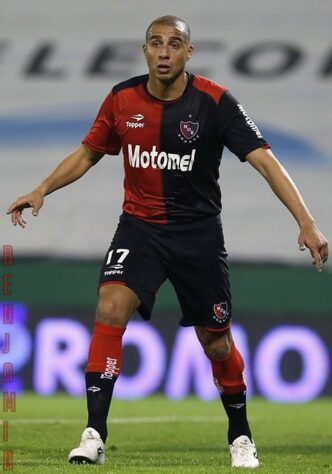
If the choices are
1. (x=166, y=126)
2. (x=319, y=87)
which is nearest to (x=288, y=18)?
(x=319, y=87)

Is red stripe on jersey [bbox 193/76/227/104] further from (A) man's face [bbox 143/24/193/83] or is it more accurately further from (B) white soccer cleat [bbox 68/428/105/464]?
(B) white soccer cleat [bbox 68/428/105/464]

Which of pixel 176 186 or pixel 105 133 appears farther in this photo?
pixel 105 133

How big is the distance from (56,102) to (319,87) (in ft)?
10.8

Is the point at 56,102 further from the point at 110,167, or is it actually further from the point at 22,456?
the point at 22,456

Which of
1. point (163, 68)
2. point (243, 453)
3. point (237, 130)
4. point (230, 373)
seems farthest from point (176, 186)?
point (243, 453)

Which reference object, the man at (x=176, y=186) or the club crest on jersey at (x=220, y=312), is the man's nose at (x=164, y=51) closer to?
the man at (x=176, y=186)

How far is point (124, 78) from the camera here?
1628 cm

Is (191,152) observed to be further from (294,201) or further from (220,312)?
(220,312)

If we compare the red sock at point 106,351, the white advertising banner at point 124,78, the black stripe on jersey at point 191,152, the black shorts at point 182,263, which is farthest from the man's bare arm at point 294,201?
the white advertising banner at point 124,78

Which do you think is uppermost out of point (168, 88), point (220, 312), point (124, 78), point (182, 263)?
point (124, 78)

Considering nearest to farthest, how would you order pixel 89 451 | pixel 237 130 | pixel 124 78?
→ 1. pixel 89 451
2. pixel 237 130
3. pixel 124 78

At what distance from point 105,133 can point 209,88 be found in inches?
21.5

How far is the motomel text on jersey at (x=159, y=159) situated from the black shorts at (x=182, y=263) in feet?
0.88

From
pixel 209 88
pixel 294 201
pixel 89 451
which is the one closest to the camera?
pixel 89 451
